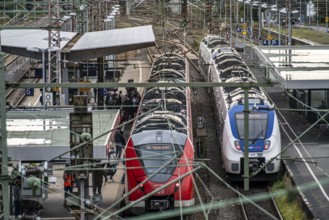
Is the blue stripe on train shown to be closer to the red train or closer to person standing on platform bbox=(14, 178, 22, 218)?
the red train

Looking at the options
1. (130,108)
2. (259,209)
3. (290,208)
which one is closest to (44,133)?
(259,209)

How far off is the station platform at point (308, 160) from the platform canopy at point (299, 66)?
107 centimetres

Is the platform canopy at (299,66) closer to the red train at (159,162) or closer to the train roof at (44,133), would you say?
the red train at (159,162)

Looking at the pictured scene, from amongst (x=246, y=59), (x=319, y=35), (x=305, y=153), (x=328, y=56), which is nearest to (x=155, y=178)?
(x=305, y=153)

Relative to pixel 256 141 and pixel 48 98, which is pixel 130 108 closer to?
pixel 48 98

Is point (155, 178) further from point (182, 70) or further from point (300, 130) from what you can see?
point (182, 70)

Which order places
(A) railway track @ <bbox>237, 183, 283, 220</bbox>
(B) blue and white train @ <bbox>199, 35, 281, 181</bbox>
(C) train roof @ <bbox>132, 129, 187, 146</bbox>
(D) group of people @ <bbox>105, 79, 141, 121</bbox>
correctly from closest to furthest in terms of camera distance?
(C) train roof @ <bbox>132, 129, 187, 146</bbox>, (A) railway track @ <bbox>237, 183, 283, 220</bbox>, (B) blue and white train @ <bbox>199, 35, 281, 181</bbox>, (D) group of people @ <bbox>105, 79, 141, 121</bbox>

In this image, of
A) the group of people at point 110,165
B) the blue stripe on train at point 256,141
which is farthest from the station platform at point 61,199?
the blue stripe on train at point 256,141

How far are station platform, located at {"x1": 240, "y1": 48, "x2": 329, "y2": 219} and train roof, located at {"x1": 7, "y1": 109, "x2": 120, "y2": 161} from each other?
4.28 m

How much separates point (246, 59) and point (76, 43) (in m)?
18.8

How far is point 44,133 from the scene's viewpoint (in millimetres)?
19406

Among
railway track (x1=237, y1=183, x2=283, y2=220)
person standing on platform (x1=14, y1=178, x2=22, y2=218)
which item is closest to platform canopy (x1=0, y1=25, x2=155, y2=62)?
railway track (x1=237, y1=183, x2=283, y2=220)

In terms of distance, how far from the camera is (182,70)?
30062 millimetres

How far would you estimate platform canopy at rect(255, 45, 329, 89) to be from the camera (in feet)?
85.4
